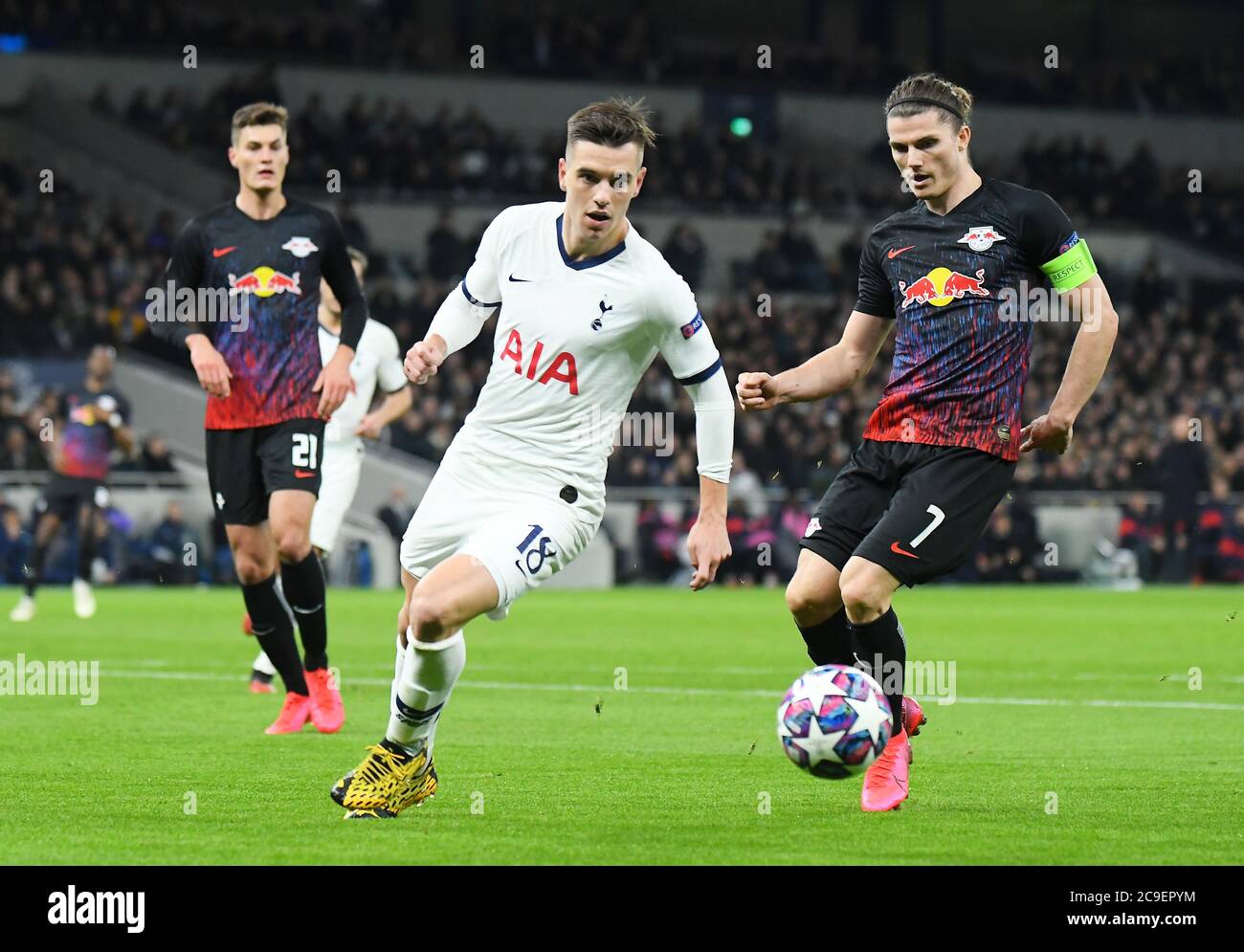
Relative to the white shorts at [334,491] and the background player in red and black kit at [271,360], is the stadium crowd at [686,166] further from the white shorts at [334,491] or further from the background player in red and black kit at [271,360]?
the background player in red and black kit at [271,360]

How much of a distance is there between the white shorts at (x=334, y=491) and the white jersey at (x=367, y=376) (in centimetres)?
7

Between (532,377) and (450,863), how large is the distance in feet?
6.05

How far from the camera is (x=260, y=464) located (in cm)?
920

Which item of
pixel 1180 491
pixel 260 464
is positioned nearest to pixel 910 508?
pixel 260 464

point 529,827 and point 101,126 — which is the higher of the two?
point 101,126

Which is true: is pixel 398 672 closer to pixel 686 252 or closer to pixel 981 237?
pixel 981 237

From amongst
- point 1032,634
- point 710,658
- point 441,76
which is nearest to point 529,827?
point 710,658

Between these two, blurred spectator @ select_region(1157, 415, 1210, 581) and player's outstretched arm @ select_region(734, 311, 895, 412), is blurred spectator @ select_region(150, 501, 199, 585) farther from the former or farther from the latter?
player's outstretched arm @ select_region(734, 311, 895, 412)

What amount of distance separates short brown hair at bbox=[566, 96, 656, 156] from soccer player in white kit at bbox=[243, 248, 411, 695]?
5.36 metres

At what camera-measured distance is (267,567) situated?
9.41m

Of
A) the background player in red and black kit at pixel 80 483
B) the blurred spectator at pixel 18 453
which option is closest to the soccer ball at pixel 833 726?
the background player in red and black kit at pixel 80 483

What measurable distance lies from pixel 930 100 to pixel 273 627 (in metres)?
4.29

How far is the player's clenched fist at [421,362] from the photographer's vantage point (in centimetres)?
638
